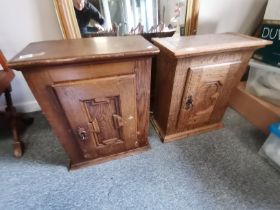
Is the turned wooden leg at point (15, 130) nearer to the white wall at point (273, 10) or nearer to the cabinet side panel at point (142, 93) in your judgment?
the cabinet side panel at point (142, 93)

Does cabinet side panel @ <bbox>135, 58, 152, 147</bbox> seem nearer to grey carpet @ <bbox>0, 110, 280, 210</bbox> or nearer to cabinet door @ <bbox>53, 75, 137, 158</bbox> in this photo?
cabinet door @ <bbox>53, 75, 137, 158</bbox>

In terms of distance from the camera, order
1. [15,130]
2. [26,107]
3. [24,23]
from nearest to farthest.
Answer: [24,23]
[15,130]
[26,107]

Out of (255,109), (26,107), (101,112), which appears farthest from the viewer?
(26,107)

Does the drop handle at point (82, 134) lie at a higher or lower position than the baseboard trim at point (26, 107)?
higher

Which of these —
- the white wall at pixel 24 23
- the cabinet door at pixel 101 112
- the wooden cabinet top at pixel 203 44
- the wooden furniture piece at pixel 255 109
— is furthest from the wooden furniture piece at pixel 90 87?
the wooden furniture piece at pixel 255 109

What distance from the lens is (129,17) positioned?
116 centimetres

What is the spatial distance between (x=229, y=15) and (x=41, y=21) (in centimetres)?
145

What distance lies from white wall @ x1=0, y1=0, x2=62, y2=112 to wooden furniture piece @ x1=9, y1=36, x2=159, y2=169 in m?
0.38

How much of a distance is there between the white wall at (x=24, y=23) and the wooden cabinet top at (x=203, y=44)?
2.39ft

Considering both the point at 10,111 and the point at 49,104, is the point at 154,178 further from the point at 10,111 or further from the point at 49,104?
the point at 10,111

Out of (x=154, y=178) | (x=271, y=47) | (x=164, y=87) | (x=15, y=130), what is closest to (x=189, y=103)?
(x=164, y=87)

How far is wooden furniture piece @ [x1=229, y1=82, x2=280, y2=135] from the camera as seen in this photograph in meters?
1.20

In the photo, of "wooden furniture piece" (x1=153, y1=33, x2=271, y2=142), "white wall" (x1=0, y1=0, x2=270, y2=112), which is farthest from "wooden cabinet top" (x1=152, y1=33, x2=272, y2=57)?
"white wall" (x1=0, y1=0, x2=270, y2=112)

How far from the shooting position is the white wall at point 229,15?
4.36 feet
